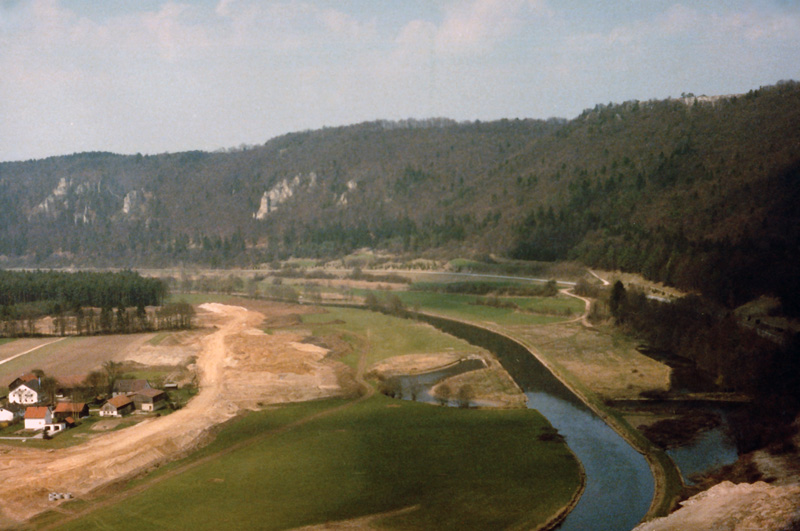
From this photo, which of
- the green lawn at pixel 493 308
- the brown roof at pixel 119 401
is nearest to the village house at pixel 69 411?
the brown roof at pixel 119 401

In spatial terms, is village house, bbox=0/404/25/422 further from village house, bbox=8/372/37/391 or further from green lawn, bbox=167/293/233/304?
green lawn, bbox=167/293/233/304

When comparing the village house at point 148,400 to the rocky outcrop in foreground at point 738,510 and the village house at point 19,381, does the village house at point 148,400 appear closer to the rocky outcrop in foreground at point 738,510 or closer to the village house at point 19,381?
the village house at point 19,381

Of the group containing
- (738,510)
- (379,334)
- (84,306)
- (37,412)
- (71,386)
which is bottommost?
(738,510)

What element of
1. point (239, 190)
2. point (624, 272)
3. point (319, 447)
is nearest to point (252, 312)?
point (624, 272)

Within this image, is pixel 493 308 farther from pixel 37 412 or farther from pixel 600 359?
pixel 37 412

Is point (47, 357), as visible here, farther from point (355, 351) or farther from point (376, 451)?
point (376, 451)

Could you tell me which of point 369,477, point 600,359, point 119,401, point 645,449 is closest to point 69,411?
point 119,401
